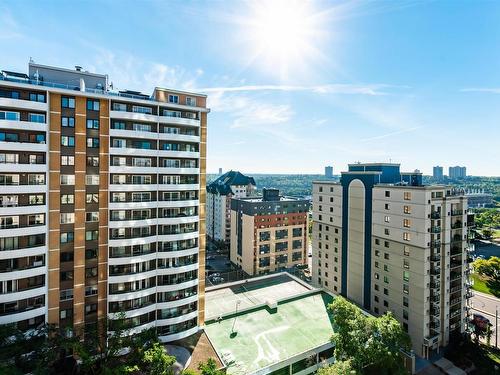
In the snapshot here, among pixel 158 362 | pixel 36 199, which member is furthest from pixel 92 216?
pixel 158 362

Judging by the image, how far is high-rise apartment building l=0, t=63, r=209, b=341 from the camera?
35969 millimetres

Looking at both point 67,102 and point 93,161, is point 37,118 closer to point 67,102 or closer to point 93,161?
point 67,102

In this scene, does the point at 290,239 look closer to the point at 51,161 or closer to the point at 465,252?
the point at 465,252

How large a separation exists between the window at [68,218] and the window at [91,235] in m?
2.49

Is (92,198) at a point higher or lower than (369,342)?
higher

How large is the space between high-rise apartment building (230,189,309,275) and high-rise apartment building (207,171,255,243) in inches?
881

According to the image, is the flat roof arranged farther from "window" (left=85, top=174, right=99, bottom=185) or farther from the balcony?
"window" (left=85, top=174, right=99, bottom=185)

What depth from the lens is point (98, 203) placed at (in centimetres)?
4069

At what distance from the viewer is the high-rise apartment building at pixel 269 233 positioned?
96812 millimetres

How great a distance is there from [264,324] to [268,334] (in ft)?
8.93

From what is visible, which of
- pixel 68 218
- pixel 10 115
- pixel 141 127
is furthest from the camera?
pixel 141 127

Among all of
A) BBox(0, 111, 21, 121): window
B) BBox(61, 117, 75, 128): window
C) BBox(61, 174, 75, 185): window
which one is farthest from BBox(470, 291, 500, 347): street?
BBox(0, 111, 21, 121): window

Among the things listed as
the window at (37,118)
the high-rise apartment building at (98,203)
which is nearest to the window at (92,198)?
the high-rise apartment building at (98,203)

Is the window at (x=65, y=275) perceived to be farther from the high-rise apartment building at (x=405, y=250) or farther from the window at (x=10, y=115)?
the high-rise apartment building at (x=405, y=250)
